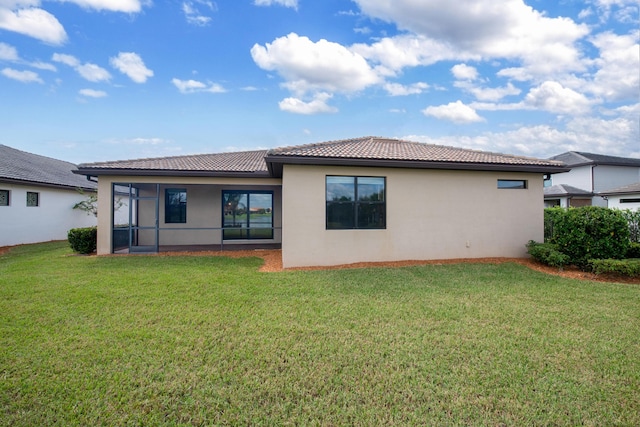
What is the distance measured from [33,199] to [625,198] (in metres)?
34.3

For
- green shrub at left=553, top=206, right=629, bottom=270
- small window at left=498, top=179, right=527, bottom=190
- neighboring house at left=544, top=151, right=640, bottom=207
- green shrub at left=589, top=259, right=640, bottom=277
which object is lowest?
green shrub at left=589, top=259, right=640, bottom=277

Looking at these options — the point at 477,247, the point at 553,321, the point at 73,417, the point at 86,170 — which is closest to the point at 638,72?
the point at 477,247

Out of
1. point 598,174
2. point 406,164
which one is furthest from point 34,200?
point 598,174

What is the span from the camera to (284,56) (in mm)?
13484

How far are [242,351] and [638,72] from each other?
56.7 feet

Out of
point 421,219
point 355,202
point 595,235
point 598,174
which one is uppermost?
point 598,174

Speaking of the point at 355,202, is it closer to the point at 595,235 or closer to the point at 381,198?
the point at 381,198

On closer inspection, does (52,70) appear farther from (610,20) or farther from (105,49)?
(610,20)

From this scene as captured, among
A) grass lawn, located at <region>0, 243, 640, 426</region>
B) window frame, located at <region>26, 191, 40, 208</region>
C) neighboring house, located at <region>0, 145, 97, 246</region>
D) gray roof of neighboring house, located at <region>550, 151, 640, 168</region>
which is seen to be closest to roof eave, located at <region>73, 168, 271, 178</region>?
grass lawn, located at <region>0, 243, 640, 426</region>

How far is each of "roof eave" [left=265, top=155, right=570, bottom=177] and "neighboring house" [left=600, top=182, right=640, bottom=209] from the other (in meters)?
13.5

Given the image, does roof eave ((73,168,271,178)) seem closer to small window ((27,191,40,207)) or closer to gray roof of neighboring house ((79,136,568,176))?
gray roof of neighboring house ((79,136,568,176))

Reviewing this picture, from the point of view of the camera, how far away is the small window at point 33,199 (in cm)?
1447

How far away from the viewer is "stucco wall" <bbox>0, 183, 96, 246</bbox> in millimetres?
13461

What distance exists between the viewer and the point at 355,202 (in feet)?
29.3
